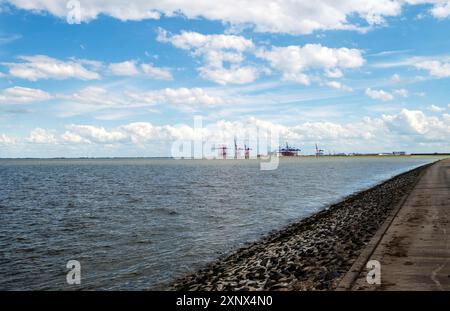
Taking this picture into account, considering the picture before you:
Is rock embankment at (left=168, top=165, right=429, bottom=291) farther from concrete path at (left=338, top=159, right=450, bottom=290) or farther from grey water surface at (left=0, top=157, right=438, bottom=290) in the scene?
grey water surface at (left=0, top=157, right=438, bottom=290)

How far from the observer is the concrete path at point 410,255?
32.3 feet

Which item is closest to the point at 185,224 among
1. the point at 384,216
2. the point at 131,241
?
the point at 131,241

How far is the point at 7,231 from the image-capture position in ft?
81.5

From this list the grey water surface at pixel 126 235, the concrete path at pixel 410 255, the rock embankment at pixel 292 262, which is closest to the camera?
the concrete path at pixel 410 255

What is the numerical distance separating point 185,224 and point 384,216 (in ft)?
45.7

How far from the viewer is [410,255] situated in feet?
41.6

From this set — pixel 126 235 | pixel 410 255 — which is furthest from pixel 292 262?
pixel 126 235

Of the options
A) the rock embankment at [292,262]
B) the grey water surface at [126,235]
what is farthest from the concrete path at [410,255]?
the grey water surface at [126,235]

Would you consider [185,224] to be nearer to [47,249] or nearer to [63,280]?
[47,249]

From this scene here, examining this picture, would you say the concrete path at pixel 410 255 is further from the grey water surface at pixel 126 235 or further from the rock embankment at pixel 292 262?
the grey water surface at pixel 126 235

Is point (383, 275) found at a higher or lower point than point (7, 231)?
higher

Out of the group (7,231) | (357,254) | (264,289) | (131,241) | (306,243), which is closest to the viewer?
(264,289)

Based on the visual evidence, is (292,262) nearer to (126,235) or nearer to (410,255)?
(410,255)

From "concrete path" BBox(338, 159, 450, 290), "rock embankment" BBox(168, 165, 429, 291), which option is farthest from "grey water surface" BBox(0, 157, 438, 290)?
"concrete path" BBox(338, 159, 450, 290)
